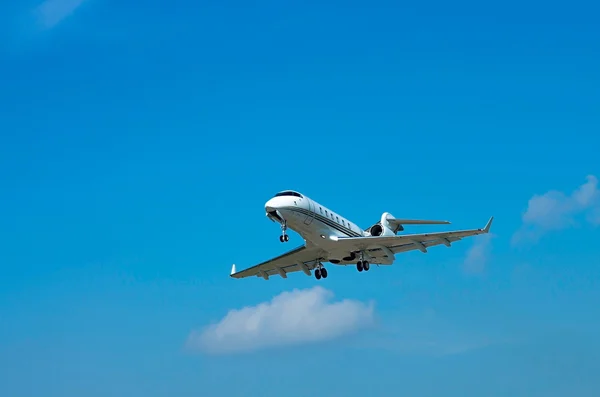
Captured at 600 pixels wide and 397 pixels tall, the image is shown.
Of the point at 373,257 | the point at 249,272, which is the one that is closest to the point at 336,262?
the point at 373,257

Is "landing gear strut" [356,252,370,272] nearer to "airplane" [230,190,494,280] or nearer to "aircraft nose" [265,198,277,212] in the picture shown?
"airplane" [230,190,494,280]

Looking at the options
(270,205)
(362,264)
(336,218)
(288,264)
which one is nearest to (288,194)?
(270,205)

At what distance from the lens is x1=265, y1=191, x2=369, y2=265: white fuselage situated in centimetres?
5306

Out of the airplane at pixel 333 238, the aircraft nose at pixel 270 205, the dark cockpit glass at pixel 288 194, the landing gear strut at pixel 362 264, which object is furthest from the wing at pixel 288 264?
the aircraft nose at pixel 270 205

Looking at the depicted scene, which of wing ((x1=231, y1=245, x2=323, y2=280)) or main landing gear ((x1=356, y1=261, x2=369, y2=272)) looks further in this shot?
wing ((x1=231, y1=245, x2=323, y2=280))

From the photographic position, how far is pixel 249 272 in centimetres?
6688

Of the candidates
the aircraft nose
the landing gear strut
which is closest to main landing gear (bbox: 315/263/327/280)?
the landing gear strut

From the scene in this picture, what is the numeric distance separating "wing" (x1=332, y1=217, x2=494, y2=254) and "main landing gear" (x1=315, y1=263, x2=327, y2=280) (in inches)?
145

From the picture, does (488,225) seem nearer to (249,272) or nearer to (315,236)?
(315,236)

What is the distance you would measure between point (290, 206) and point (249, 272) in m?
15.4

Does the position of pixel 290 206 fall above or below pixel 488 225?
above

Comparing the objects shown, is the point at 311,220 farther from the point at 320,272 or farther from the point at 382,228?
the point at 382,228

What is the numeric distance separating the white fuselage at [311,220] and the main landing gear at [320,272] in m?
1.60

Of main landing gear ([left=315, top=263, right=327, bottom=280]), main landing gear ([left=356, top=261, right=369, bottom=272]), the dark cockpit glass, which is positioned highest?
the dark cockpit glass
